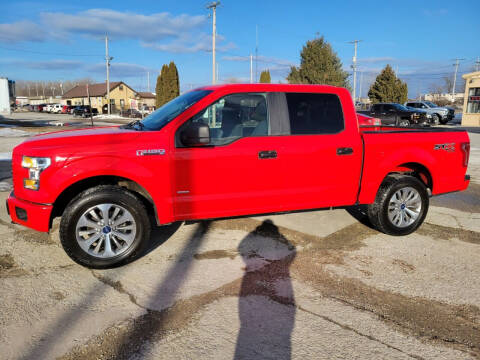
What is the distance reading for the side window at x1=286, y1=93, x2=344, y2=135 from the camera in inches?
174

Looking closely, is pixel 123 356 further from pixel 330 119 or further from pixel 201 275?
pixel 330 119

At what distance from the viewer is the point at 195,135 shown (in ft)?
12.4

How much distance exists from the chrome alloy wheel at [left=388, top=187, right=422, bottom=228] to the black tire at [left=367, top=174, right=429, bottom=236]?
1.3 inches

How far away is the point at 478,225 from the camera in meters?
5.46

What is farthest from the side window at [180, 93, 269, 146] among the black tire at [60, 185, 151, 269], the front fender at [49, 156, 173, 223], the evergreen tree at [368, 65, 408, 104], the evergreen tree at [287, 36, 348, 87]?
the evergreen tree at [368, 65, 408, 104]

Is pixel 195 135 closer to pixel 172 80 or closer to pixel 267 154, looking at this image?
pixel 267 154

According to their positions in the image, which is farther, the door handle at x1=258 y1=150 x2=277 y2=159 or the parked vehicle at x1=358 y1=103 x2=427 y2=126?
the parked vehicle at x1=358 y1=103 x2=427 y2=126

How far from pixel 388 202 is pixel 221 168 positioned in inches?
86.8

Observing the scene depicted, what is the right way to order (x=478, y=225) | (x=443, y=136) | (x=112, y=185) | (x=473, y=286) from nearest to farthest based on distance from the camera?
1. (x=473, y=286)
2. (x=112, y=185)
3. (x=443, y=136)
4. (x=478, y=225)

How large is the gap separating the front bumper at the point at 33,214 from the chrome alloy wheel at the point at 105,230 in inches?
11.8

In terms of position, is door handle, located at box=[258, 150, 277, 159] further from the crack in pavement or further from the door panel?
the crack in pavement

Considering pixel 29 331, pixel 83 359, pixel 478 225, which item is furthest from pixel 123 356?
pixel 478 225

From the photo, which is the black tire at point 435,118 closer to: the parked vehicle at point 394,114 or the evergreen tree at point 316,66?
the parked vehicle at point 394,114

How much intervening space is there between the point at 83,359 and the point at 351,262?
2.72 metres
